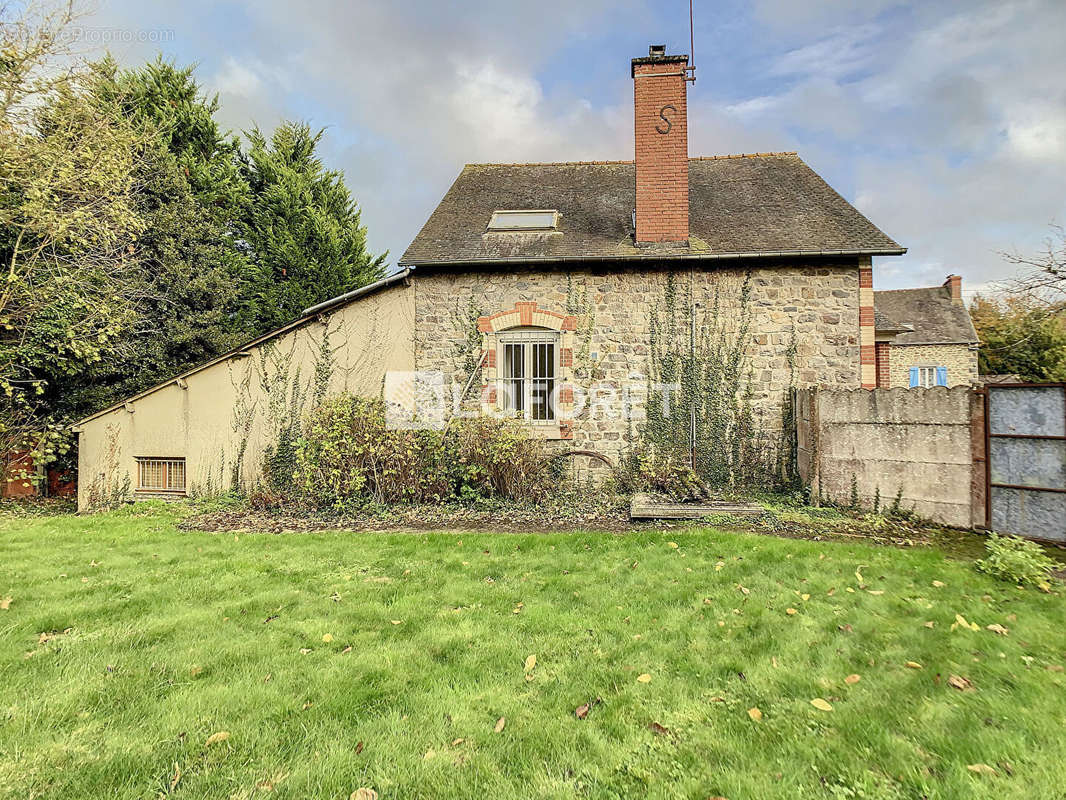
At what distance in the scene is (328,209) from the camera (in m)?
16.5

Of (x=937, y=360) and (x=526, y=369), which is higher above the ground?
(x=937, y=360)

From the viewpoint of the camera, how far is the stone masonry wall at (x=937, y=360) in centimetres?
2403

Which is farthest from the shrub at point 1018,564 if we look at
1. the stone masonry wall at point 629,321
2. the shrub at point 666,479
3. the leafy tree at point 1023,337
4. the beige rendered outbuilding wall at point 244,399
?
the beige rendered outbuilding wall at point 244,399

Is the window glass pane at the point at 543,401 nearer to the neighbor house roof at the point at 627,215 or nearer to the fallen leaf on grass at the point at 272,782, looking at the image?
the neighbor house roof at the point at 627,215

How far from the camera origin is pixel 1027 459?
5.24 metres

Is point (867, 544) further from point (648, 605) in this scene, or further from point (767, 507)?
point (648, 605)

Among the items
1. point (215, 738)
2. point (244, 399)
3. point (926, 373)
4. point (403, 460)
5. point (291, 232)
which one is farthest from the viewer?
point (926, 373)

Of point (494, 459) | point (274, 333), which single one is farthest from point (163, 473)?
point (494, 459)

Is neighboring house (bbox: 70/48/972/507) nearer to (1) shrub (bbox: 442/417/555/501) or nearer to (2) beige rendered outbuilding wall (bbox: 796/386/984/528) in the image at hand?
(1) shrub (bbox: 442/417/555/501)

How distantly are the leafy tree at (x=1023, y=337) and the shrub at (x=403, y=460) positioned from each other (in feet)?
32.9

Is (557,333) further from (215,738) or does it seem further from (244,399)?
(215,738)

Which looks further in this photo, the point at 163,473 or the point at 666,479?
the point at 163,473

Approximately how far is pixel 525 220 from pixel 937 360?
83.9 feet

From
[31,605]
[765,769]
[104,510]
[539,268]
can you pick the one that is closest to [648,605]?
[765,769]
